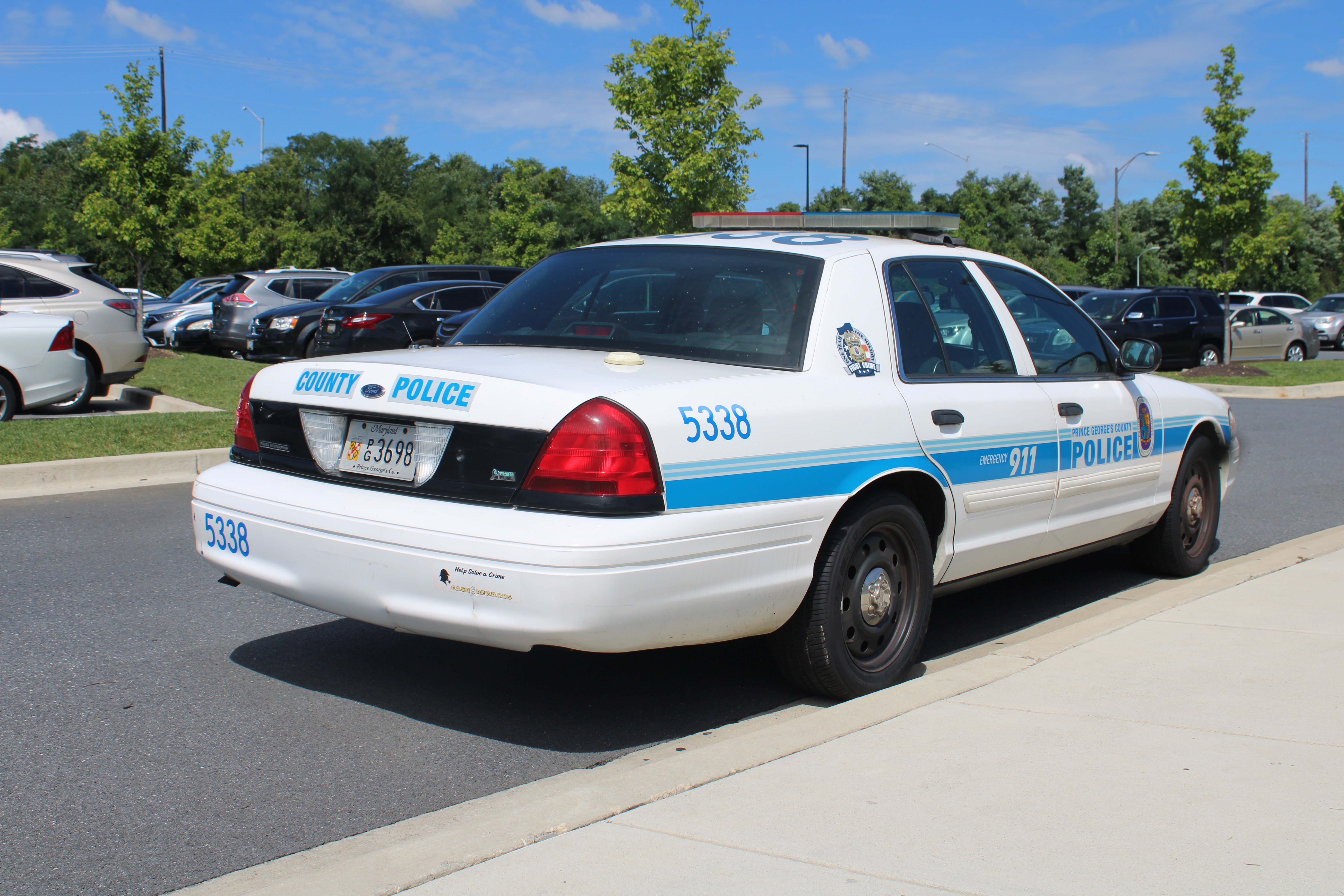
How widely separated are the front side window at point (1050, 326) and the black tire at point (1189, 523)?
953 millimetres

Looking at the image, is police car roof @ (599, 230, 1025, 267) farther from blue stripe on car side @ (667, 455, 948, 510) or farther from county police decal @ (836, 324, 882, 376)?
blue stripe on car side @ (667, 455, 948, 510)

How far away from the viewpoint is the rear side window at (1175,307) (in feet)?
73.3

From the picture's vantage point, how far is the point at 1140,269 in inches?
2323

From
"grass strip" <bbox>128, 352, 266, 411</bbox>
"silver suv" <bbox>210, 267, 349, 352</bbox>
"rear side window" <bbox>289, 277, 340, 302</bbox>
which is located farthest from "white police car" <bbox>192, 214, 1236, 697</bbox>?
"rear side window" <bbox>289, 277, 340, 302</bbox>

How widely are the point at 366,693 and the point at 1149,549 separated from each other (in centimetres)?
412

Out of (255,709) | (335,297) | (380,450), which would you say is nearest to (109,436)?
(255,709)

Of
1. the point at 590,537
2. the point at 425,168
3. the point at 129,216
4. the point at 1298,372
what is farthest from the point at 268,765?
the point at 425,168

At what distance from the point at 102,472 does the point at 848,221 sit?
6145mm

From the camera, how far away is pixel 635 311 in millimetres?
4332

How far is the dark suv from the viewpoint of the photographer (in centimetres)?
2180

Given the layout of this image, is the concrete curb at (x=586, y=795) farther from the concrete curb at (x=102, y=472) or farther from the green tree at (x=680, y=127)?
the green tree at (x=680, y=127)

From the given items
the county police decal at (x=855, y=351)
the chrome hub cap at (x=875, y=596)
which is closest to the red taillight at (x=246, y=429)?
the county police decal at (x=855, y=351)

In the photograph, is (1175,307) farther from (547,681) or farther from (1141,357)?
(547,681)

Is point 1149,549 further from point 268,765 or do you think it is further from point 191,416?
point 191,416
